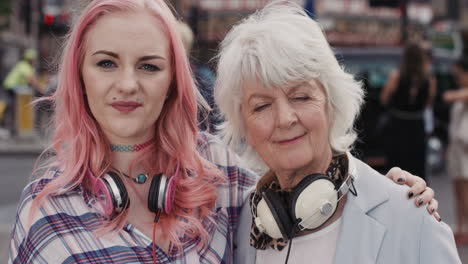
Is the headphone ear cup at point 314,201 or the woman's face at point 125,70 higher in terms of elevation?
the woman's face at point 125,70

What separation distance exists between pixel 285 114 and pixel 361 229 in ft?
1.53

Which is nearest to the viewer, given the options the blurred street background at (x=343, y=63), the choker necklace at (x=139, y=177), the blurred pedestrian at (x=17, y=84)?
the choker necklace at (x=139, y=177)

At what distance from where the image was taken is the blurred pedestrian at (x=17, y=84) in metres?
14.7

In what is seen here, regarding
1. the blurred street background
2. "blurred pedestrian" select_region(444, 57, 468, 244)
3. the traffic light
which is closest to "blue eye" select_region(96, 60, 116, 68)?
the blurred street background

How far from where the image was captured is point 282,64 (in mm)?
2258

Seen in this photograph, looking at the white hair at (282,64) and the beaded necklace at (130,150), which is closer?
the white hair at (282,64)

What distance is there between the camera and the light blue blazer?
2.18 meters

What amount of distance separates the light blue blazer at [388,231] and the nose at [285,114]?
1.10 feet

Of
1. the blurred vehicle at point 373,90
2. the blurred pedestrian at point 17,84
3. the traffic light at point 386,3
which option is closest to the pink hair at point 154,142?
the blurred vehicle at point 373,90

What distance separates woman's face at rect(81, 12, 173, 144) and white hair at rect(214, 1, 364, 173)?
0.81 feet

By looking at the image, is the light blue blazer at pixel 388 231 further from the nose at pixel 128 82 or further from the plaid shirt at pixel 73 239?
the nose at pixel 128 82

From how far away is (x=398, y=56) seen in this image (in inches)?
379

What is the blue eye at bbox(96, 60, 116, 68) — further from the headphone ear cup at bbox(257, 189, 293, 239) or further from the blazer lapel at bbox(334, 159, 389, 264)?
the blazer lapel at bbox(334, 159, 389, 264)

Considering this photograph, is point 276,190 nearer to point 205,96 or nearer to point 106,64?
point 106,64
